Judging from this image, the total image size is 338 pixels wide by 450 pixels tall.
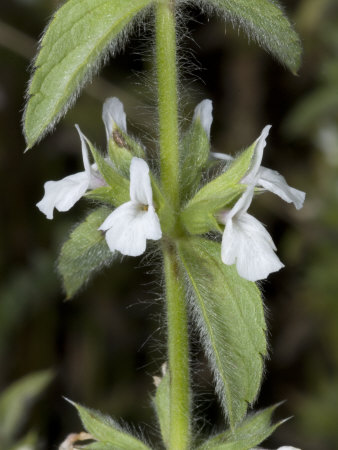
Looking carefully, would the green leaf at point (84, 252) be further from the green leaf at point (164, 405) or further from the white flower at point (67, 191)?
the green leaf at point (164, 405)

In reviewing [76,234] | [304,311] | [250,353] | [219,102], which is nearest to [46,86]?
[76,234]

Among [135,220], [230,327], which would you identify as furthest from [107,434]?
[135,220]

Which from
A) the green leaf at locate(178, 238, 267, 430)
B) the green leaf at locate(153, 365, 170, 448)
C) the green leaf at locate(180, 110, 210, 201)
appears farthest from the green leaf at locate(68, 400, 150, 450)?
the green leaf at locate(180, 110, 210, 201)

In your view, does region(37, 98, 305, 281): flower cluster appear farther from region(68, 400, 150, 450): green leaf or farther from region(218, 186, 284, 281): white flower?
region(68, 400, 150, 450): green leaf

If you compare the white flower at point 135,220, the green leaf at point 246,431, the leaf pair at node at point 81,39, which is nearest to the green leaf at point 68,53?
the leaf pair at node at point 81,39

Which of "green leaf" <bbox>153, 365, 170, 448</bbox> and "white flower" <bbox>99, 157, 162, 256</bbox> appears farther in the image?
"green leaf" <bbox>153, 365, 170, 448</bbox>

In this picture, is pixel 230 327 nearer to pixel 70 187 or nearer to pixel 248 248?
pixel 248 248
